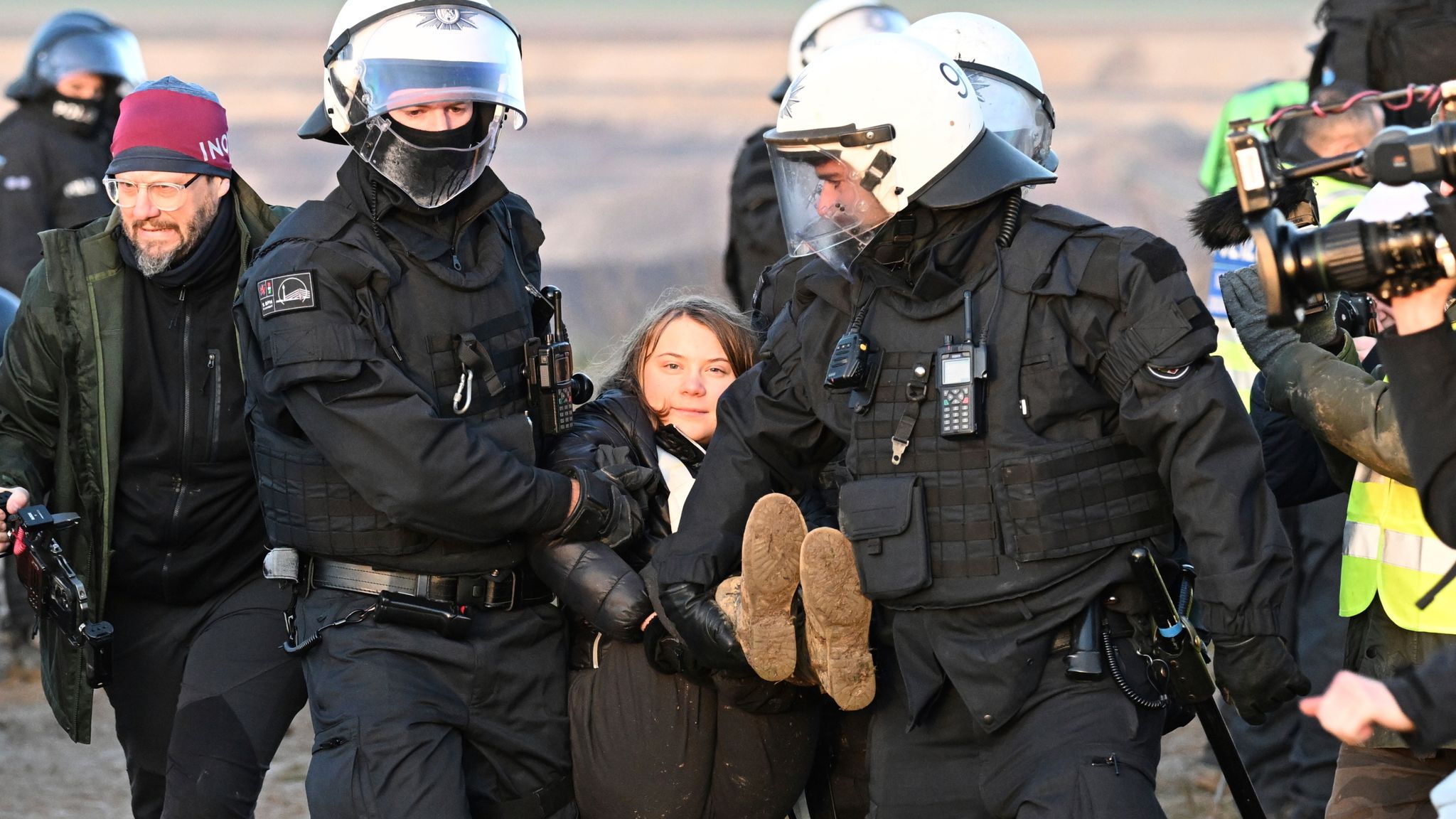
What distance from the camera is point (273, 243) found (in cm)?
432

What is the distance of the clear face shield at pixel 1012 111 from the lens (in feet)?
16.0

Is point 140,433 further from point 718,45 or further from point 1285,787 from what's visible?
point 718,45

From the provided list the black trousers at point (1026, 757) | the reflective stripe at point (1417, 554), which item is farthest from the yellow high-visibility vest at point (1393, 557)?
the black trousers at point (1026, 757)

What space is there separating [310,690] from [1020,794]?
1.78m

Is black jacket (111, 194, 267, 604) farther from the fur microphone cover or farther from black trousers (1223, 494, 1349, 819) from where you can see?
black trousers (1223, 494, 1349, 819)

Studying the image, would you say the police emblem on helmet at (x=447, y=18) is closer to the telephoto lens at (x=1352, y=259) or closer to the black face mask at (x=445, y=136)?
the black face mask at (x=445, y=136)

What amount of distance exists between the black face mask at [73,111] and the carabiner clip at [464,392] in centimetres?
479

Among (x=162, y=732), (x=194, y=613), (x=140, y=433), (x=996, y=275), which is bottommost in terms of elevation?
(x=162, y=732)

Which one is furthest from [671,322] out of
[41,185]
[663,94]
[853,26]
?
[663,94]

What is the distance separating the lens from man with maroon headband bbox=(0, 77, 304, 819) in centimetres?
476

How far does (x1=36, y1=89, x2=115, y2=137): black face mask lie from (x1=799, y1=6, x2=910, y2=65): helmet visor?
342 centimetres

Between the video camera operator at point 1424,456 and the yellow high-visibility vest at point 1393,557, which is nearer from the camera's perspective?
the video camera operator at point 1424,456

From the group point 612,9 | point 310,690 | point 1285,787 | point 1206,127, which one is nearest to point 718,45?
point 612,9

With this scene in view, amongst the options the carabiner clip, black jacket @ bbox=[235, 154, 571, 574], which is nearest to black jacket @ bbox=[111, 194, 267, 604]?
black jacket @ bbox=[235, 154, 571, 574]
